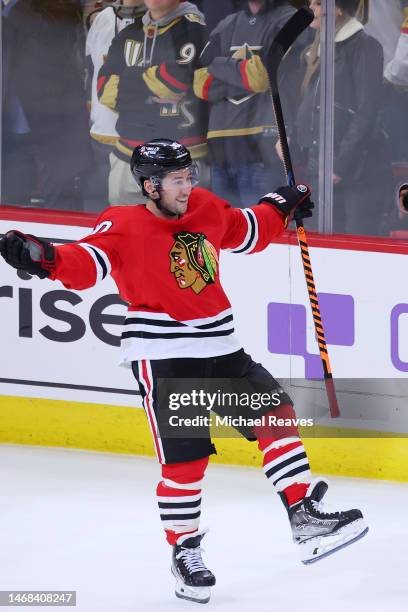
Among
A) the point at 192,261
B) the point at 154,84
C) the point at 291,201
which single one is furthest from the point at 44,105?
the point at 192,261

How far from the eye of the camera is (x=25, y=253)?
11.6 ft

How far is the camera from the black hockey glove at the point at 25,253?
3549 mm

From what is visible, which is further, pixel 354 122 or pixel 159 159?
pixel 354 122

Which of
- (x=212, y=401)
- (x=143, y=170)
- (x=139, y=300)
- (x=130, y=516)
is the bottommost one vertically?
(x=130, y=516)

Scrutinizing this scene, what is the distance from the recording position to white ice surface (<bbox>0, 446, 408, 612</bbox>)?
394 centimetres

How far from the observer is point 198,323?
3840 millimetres

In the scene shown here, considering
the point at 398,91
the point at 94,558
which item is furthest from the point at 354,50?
the point at 94,558

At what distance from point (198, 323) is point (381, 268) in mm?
1316

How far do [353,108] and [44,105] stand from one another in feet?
4.20

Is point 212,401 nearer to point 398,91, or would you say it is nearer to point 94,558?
point 94,558

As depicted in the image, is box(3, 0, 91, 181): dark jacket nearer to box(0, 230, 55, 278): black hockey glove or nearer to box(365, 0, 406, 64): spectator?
box(365, 0, 406, 64): spectator

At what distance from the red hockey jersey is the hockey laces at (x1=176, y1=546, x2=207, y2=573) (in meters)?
0.53

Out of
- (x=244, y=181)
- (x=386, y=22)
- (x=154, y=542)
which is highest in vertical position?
(x=386, y=22)
